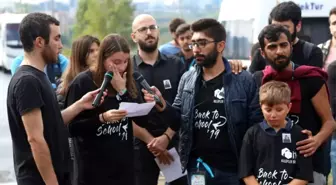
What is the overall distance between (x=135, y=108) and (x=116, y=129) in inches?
11.0

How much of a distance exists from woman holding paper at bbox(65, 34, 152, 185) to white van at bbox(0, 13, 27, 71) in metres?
28.2

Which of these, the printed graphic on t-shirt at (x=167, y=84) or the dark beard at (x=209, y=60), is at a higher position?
the dark beard at (x=209, y=60)

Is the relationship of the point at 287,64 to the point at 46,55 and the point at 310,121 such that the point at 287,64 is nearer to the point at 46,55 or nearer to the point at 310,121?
the point at 310,121

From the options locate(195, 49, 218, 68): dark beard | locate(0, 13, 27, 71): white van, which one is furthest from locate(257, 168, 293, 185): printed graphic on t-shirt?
locate(0, 13, 27, 71): white van

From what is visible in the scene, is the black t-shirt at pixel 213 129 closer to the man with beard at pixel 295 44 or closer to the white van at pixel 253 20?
the man with beard at pixel 295 44

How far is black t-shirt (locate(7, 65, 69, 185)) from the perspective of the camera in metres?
4.27

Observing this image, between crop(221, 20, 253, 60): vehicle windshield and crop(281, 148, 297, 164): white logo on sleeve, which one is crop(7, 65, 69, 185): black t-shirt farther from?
crop(221, 20, 253, 60): vehicle windshield

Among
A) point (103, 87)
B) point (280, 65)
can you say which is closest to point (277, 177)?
point (280, 65)

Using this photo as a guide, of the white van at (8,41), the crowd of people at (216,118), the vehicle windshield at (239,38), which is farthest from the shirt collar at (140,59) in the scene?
the white van at (8,41)

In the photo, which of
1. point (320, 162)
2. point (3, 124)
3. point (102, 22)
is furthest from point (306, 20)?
point (102, 22)

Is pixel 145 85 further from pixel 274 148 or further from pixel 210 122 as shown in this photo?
pixel 274 148

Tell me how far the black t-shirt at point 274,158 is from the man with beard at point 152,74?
122 centimetres

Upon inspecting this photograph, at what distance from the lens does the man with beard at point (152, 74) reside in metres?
6.36

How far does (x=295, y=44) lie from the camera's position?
569 centimetres
